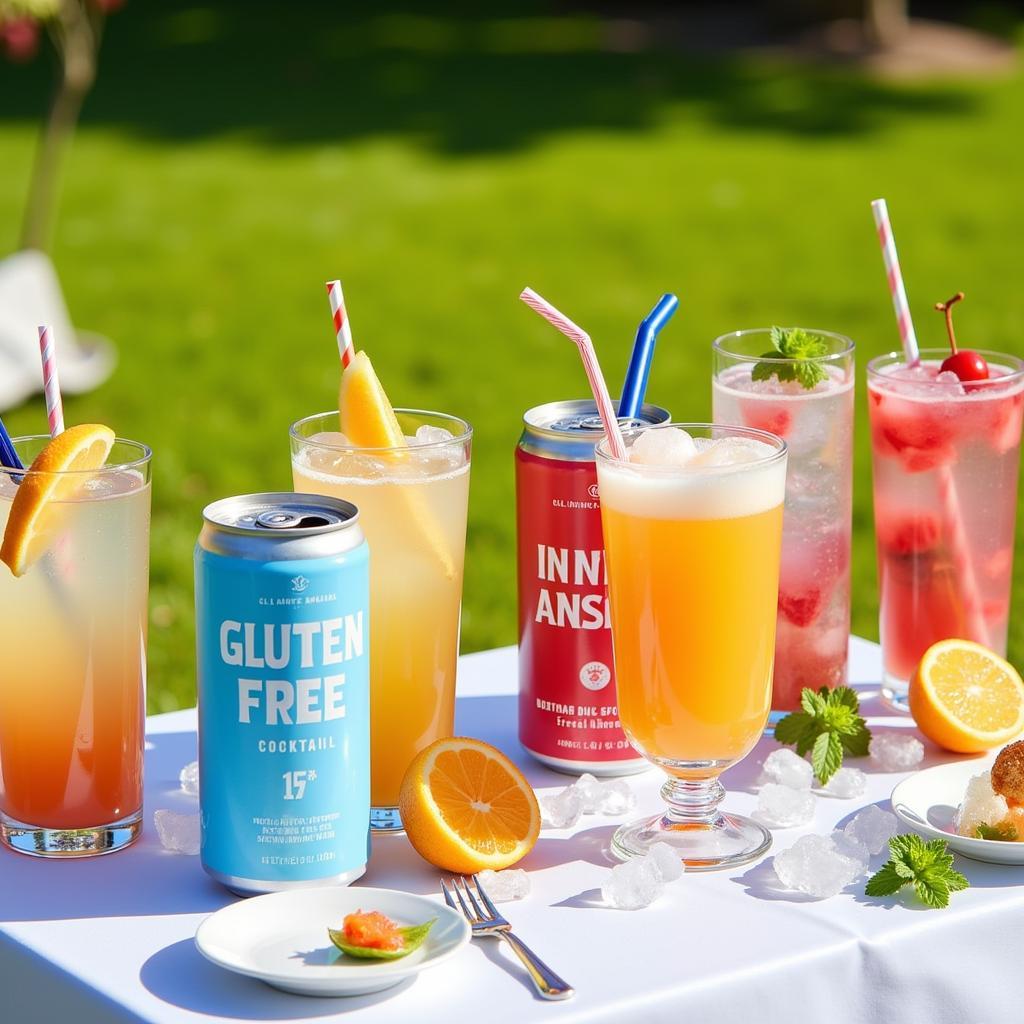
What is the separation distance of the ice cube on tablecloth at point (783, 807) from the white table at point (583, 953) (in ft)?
0.08

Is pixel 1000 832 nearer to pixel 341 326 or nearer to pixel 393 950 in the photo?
pixel 393 950

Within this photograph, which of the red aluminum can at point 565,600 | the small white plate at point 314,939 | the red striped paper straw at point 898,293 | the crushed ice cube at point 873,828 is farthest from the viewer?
the red striped paper straw at point 898,293

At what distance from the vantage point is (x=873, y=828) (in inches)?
76.6

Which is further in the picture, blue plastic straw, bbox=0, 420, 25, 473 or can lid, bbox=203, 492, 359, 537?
blue plastic straw, bbox=0, 420, 25, 473

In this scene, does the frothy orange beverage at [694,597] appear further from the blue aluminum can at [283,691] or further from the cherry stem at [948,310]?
the cherry stem at [948,310]

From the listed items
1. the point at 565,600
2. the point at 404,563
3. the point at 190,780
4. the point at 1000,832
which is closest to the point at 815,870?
the point at 1000,832

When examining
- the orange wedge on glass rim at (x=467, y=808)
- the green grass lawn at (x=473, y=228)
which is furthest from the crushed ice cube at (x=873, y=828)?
the green grass lawn at (x=473, y=228)

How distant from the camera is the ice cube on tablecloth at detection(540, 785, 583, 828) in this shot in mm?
2023

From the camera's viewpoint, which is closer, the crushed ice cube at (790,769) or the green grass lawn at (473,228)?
the crushed ice cube at (790,769)

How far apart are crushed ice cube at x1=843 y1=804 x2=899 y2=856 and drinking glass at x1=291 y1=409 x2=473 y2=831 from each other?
1.62ft

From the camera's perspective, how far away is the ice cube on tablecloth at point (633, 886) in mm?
1794

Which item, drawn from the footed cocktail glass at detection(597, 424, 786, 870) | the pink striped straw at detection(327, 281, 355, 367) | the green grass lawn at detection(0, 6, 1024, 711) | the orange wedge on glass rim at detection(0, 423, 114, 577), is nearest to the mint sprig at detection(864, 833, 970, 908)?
the footed cocktail glass at detection(597, 424, 786, 870)

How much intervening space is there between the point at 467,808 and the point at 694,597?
346 millimetres

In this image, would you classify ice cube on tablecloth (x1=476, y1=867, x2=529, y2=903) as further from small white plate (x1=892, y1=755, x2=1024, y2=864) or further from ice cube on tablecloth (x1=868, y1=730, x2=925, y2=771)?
ice cube on tablecloth (x1=868, y1=730, x2=925, y2=771)
